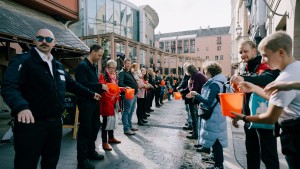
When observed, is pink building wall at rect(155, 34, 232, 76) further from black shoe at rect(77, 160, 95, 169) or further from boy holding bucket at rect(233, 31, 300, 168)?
boy holding bucket at rect(233, 31, 300, 168)

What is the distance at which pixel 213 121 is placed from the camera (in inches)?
161

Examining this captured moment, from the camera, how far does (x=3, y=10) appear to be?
27.8 feet

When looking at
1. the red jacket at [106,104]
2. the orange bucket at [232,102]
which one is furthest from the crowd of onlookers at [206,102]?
the red jacket at [106,104]

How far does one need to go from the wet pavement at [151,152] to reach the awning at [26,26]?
2.92 m

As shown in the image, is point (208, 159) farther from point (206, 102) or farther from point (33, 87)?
point (33, 87)

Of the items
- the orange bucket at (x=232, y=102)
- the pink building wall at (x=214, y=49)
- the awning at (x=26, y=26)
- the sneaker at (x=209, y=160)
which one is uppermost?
the pink building wall at (x=214, y=49)

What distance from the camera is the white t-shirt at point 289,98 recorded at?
6.07 ft

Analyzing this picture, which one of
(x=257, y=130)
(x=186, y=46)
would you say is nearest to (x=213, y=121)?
(x=257, y=130)

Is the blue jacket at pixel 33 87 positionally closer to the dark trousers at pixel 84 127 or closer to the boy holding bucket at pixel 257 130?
the dark trousers at pixel 84 127

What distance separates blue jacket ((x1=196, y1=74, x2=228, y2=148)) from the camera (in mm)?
3930

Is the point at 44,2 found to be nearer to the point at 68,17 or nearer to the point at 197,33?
the point at 68,17

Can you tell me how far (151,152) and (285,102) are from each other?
3739 mm

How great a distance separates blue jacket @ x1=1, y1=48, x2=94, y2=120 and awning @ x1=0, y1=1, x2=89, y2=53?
16.0 feet

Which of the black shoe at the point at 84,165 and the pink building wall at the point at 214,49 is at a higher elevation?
the pink building wall at the point at 214,49
